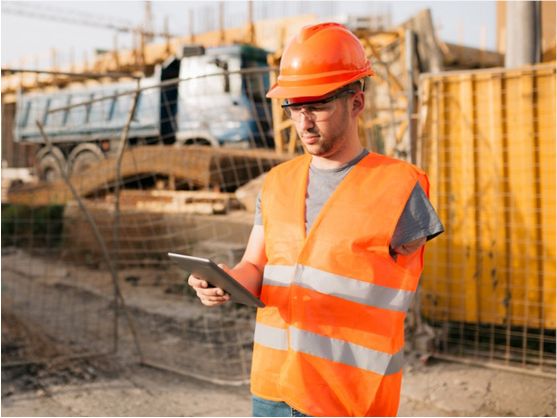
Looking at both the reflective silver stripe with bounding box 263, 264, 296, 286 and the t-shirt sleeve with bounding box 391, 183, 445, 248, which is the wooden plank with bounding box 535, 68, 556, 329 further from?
the reflective silver stripe with bounding box 263, 264, 296, 286

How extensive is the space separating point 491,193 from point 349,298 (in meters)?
3.52

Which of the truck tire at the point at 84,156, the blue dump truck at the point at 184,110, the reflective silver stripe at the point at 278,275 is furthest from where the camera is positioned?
the truck tire at the point at 84,156

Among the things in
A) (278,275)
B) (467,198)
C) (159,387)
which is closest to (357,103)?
(278,275)

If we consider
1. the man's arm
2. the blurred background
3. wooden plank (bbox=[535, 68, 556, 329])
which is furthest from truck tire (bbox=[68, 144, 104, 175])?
the man's arm

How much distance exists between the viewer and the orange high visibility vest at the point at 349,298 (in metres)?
2.00

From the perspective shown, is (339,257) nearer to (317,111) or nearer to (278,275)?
(278,275)

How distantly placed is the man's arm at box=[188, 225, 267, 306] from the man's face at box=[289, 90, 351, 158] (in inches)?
16.5

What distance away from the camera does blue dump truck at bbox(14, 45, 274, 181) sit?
1031 centimetres

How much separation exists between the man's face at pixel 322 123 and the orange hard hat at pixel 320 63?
0.14 ft

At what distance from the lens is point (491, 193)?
5195mm

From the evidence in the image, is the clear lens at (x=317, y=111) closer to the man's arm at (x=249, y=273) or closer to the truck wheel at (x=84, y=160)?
the man's arm at (x=249, y=273)

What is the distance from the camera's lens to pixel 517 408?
168 inches

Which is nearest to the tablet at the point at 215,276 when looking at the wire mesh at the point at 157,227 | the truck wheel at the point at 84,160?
the wire mesh at the point at 157,227

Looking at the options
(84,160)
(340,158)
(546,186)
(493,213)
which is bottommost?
(84,160)
